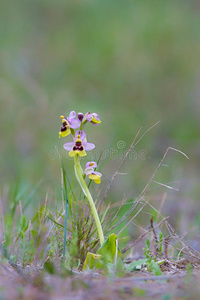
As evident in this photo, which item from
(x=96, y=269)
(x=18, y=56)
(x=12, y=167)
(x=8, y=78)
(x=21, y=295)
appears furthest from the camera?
(x=18, y=56)

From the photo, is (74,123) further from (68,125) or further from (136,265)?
(136,265)

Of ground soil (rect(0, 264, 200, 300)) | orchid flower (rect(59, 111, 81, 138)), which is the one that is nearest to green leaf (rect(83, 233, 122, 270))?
ground soil (rect(0, 264, 200, 300))

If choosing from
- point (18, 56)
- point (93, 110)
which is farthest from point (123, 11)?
point (93, 110)

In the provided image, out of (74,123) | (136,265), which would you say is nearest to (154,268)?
(136,265)

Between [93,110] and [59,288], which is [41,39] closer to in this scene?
[93,110]

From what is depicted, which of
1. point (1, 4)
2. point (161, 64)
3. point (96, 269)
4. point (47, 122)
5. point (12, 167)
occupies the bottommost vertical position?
point (96, 269)

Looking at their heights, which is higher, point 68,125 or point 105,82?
point 105,82

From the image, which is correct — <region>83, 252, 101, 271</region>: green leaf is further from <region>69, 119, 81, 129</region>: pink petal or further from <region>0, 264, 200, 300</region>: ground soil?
<region>69, 119, 81, 129</region>: pink petal

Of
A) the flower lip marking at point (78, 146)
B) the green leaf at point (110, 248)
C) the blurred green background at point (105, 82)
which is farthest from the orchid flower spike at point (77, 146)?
the blurred green background at point (105, 82)
